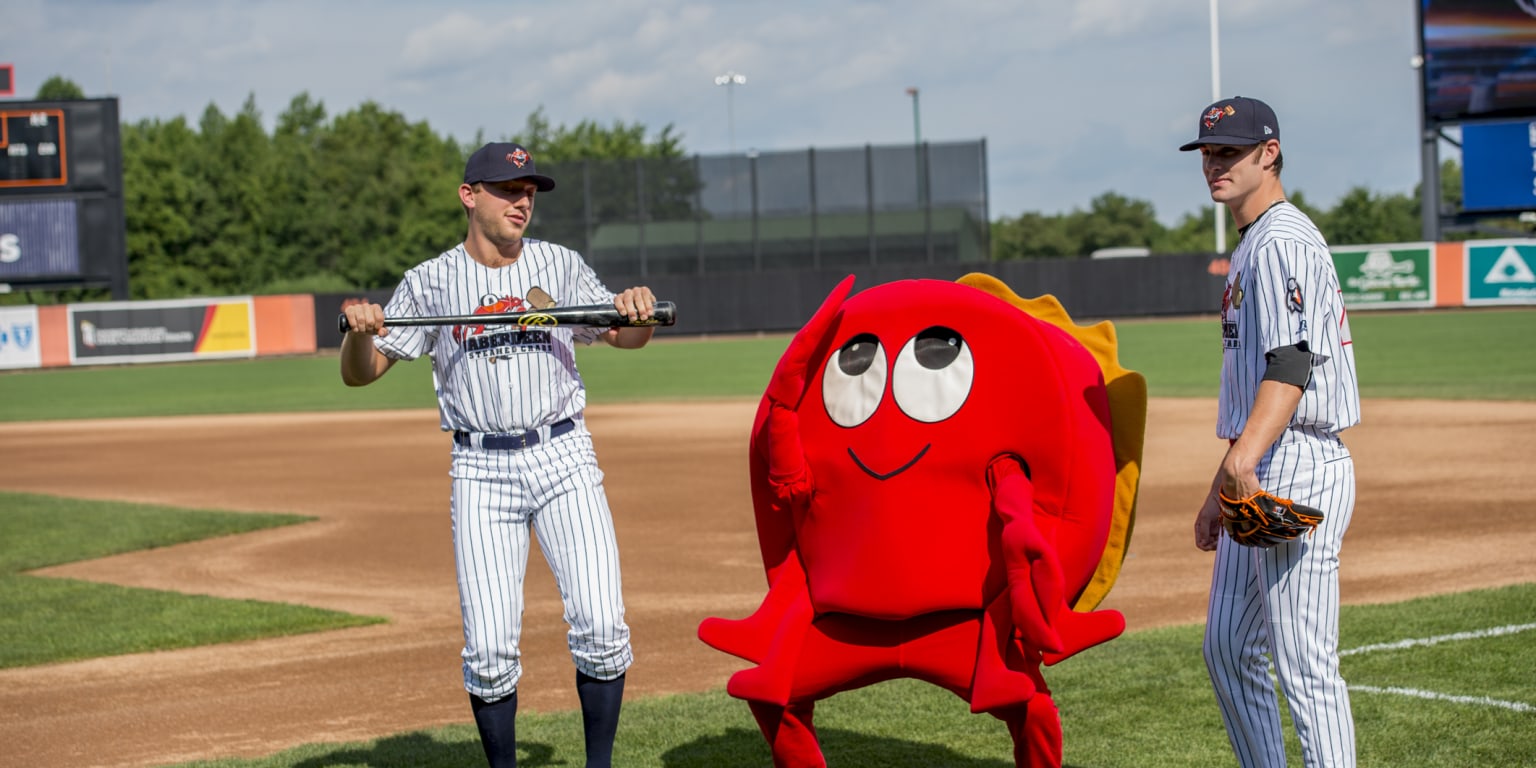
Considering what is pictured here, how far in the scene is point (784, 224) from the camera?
44.8m

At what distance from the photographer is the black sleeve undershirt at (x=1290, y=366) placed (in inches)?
135

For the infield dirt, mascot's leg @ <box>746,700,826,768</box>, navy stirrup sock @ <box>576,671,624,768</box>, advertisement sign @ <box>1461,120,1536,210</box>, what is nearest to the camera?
mascot's leg @ <box>746,700,826,768</box>

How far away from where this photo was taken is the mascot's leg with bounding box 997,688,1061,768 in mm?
3635

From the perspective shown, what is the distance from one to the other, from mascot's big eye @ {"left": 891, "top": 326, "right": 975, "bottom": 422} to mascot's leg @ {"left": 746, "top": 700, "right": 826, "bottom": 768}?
2.90 ft

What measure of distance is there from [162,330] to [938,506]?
37025 mm

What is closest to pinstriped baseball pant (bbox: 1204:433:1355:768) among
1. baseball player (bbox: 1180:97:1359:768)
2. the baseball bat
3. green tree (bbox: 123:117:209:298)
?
baseball player (bbox: 1180:97:1359:768)

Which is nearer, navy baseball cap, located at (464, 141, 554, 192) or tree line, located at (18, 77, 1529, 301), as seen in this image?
navy baseball cap, located at (464, 141, 554, 192)

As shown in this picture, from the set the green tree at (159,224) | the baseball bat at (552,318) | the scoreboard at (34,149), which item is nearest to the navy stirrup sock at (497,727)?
the baseball bat at (552,318)

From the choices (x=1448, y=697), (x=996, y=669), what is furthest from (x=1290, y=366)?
(x=1448, y=697)

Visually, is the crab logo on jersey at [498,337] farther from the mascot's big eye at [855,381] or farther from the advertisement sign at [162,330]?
the advertisement sign at [162,330]

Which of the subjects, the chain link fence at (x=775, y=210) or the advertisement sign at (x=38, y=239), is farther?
the chain link fence at (x=775, y=210)

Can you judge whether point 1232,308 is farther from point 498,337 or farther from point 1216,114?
point 498,337

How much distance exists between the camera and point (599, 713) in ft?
15.3

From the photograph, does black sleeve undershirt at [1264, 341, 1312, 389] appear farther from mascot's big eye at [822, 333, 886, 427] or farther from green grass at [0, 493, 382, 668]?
green grass at [0, 493, 382, 668]
